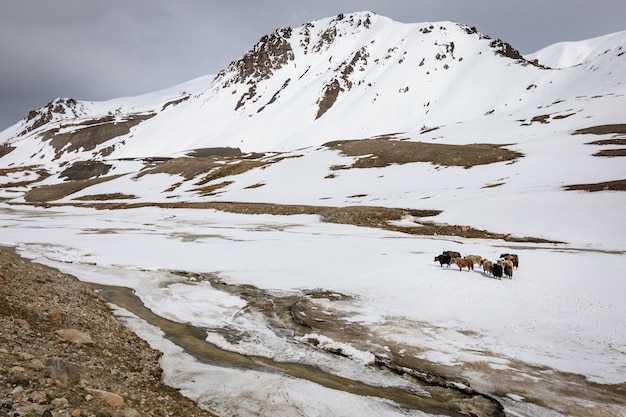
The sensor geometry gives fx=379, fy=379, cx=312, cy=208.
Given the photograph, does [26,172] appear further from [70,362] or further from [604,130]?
[604,130]

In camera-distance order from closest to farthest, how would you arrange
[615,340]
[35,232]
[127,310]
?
[615,340]
[127,310]
[35,232]

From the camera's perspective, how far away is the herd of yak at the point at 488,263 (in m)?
18.6

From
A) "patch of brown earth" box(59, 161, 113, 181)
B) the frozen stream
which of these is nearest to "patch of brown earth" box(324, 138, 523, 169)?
the frozen stream

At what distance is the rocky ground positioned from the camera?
623 centimetres

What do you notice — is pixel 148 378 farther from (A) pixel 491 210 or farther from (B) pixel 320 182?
(B) pixel 320 182

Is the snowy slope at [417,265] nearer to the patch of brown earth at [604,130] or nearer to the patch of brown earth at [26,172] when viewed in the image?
the patch of brown earth at [604,130]

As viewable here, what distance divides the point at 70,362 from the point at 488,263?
17.9m

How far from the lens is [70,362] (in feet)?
26.4

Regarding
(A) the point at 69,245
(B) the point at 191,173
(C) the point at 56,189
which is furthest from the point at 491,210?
(C) the point at 56,189

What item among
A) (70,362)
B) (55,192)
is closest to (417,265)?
(70,362)

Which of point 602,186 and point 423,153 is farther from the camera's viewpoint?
point 423,153

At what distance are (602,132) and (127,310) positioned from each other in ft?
304

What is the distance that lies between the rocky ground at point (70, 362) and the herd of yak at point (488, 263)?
15.7m

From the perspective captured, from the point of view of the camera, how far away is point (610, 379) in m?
9.18
